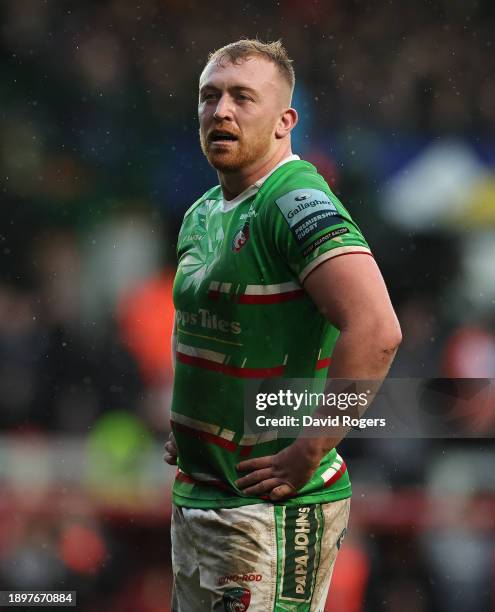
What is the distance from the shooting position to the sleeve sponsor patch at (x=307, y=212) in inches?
89.1

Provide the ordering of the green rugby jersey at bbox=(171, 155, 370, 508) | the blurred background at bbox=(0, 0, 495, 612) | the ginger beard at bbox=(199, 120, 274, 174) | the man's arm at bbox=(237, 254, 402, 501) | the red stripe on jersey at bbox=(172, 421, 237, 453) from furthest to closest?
the blurred background at bbox=(0, 0, 495, 612)
the ginger beard at bbox=(199, 120, 274, 174)
the red stripe on jersey at bbox=(172, 421, 237, 453)
the green rugby jersey at bbox=(171, 155, 370, 508)
the man's arm at bbox=(237, 254, 402, 501)

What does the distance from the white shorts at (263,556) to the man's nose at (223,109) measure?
3.02ft

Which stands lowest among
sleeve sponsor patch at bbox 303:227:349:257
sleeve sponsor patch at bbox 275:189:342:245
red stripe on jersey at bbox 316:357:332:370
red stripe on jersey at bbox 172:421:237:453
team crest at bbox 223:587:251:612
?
team crest at bbox 223:587:251:612

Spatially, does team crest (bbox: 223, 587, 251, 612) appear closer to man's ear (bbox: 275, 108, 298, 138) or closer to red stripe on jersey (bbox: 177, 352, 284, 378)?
red stripe on jersey (bbox: 177, 352, 284, 378)

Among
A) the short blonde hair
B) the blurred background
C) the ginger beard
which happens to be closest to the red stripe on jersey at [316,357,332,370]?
the ginger beard

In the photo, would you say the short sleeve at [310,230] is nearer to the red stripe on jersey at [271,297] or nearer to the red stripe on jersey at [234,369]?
the red stripe on jersey at [271,297]

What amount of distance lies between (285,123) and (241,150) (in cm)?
16

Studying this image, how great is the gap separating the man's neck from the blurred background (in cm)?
269

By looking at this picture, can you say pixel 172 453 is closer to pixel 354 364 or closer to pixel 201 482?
pixel 201 482

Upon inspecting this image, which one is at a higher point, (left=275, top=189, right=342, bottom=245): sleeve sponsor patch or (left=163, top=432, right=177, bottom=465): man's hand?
(left=275, top=189, right=342, bottom=245): sleeve sponsor patch

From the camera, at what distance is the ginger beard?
2518 mm

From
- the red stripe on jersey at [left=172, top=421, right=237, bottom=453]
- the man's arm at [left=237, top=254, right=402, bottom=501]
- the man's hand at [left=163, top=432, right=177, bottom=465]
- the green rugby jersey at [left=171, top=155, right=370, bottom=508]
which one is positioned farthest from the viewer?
the man's hand at [left=163, top=432, right=177, bottom=465]
